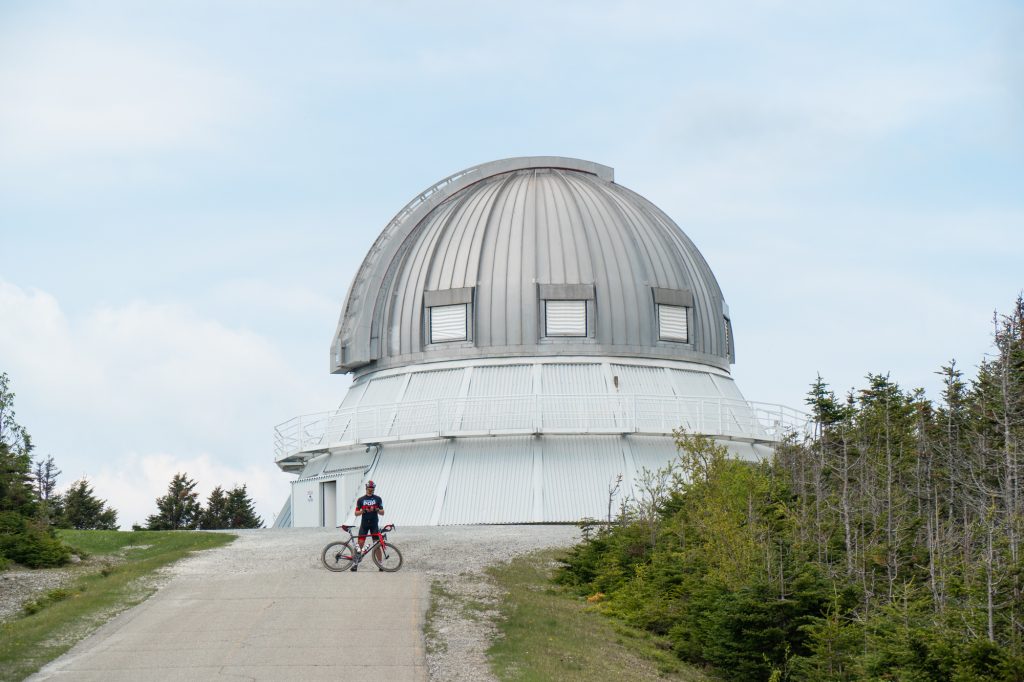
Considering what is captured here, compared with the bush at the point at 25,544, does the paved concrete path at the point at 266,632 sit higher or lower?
lower

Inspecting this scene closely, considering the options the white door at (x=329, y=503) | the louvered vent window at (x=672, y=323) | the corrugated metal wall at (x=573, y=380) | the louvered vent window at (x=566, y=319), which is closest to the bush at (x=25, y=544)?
the white door at (x=329, y=503)

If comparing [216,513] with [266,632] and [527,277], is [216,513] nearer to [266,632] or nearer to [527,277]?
[527,277]

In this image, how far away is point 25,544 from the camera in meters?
25.3

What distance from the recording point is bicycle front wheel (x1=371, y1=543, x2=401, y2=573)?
23.3m

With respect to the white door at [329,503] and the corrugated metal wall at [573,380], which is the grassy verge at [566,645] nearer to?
the corrugated metal wall at [573,380]

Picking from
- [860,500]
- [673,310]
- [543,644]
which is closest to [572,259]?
[673,310]

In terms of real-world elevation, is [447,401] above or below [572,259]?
below

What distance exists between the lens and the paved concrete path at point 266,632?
50.8ft

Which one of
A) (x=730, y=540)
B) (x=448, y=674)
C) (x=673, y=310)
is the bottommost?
(x=448, y=674)

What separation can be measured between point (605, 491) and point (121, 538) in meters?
12.1

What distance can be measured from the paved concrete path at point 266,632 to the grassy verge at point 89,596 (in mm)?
335

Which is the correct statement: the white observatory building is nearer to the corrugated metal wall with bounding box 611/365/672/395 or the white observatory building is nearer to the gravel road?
the corrugated metal wall with bounding box 611/365/672/395

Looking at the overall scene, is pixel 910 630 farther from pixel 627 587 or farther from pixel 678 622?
pixel 627 587

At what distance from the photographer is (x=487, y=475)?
35.0 m
